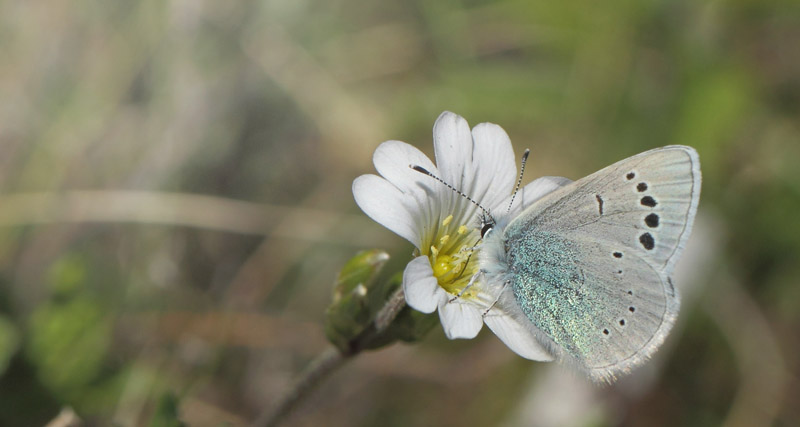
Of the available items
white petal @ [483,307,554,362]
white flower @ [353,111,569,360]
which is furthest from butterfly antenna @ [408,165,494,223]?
white petal @ [483,307,554,362]

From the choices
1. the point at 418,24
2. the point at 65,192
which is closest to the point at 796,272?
the point at 418,24

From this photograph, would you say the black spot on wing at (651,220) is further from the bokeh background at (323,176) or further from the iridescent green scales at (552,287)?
the bokeh background at (323,176)

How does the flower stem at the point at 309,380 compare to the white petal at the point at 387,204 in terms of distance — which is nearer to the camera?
the white petal at the point at 387,204

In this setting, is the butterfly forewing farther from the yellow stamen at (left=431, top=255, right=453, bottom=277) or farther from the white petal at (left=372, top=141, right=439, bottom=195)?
the white petal at (left=372, top=141, right=439, bottom=195)

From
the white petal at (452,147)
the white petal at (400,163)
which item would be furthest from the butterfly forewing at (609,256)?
the white petal at (400,163)

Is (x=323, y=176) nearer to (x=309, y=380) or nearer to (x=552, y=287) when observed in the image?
(x=309, y=380)

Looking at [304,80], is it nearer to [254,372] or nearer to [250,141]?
[250,141]
